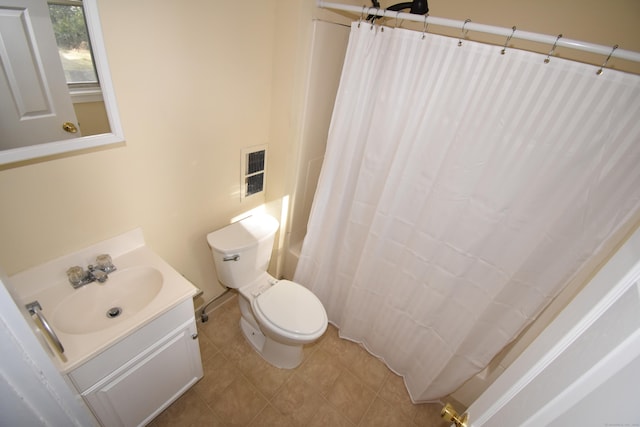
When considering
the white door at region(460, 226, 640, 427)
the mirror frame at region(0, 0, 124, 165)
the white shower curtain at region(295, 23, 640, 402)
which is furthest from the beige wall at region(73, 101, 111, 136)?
the white door at region(460, 226, 640, 427)

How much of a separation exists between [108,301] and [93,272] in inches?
5.2

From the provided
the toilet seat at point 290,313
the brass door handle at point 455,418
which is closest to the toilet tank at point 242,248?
the toilet seat at point 290,313

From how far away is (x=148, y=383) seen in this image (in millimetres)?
1233

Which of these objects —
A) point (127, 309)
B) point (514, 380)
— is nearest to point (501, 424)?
point (514, 380)

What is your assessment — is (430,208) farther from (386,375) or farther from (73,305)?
(73,305)

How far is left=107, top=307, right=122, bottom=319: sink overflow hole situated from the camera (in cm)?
115

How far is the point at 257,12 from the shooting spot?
1.32 m

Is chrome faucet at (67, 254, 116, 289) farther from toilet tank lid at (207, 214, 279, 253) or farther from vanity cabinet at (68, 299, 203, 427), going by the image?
toilet tank lid at (207, 214, 279, 253)

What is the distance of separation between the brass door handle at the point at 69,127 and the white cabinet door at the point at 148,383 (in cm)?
86

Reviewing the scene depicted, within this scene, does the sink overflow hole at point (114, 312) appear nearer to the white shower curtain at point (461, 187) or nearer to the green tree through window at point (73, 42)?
the green tree through window at point (73, 42)

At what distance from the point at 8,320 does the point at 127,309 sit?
0.86m

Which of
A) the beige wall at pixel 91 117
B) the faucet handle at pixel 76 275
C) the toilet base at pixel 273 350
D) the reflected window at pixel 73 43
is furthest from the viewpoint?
the toilet base at pixel 273 350

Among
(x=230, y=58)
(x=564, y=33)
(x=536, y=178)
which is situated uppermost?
(x=564, y=33)

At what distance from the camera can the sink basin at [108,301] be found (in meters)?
1.06
